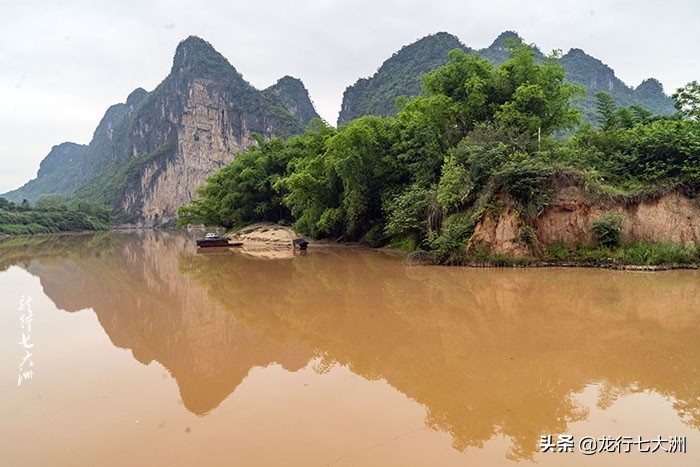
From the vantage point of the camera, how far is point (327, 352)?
5934mm

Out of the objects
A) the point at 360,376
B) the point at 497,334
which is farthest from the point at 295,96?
the point at 360,376

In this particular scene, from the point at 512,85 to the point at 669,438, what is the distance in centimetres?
1540

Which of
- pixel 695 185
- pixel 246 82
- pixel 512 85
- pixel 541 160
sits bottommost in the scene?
pixel 695 185

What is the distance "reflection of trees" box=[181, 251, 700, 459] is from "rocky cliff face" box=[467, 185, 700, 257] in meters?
1.55

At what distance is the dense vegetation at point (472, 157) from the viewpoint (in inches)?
498

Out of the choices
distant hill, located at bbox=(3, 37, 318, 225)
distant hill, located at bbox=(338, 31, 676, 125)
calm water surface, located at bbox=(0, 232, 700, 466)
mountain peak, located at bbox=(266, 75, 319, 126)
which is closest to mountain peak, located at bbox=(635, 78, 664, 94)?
distant hill, located at bbox=(338, 31, 676, 125)

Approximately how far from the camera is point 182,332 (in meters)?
7.28

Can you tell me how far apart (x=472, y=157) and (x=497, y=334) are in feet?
→ 28.7

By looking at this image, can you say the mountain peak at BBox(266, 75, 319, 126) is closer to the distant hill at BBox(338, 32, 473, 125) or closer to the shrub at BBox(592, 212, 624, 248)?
the distant hill at BBox(338, 32, 473, 125)

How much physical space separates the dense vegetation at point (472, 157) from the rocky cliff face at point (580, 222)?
12.8 inches

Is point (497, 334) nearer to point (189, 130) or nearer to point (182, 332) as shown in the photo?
point (182, 332)

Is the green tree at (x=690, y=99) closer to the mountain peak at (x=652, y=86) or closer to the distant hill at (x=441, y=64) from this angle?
the distant hill at (x=441, y=64)

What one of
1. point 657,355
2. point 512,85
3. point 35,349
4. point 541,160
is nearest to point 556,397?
point 657,355

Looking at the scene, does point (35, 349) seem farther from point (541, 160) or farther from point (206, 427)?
point (541, 160)
